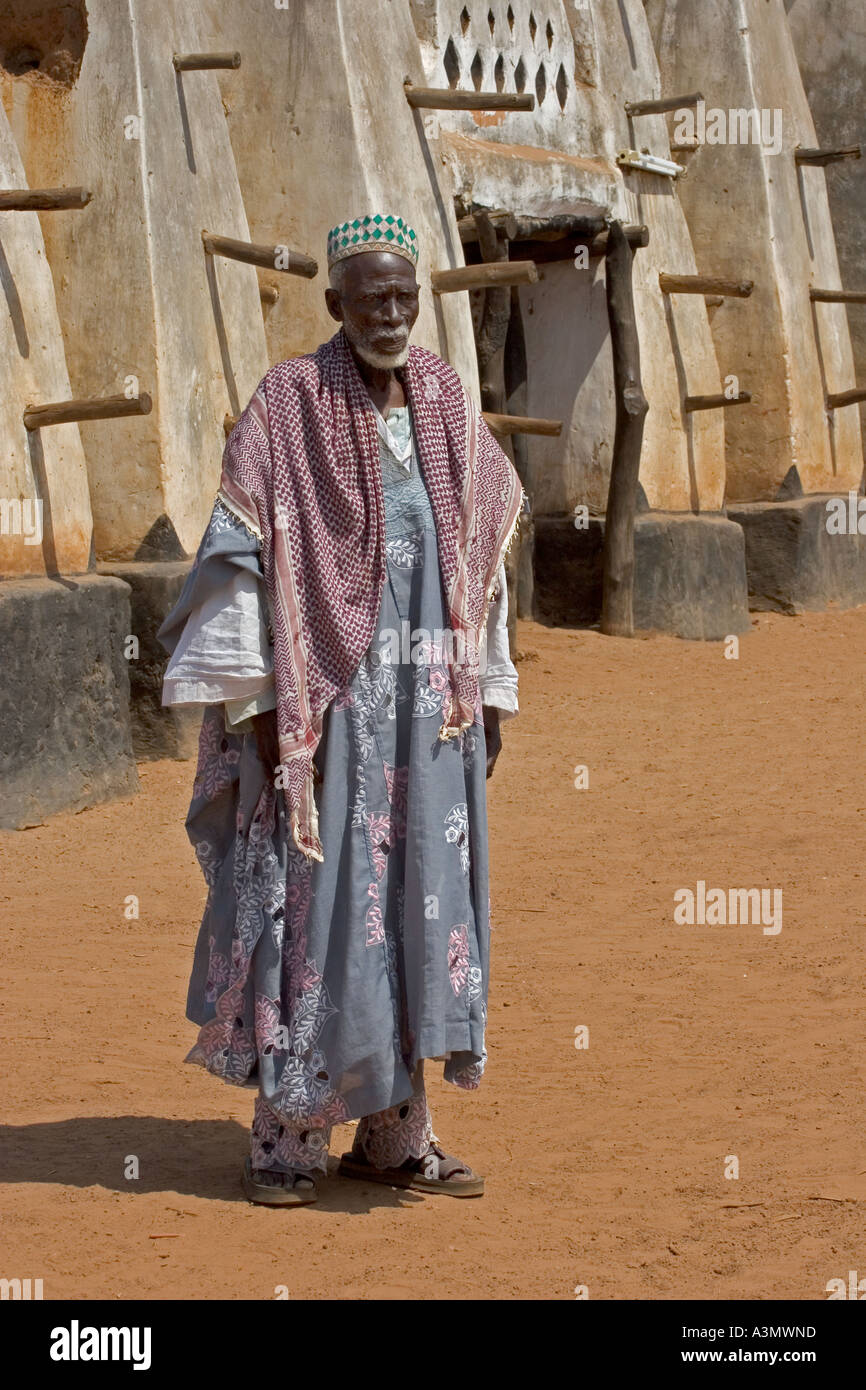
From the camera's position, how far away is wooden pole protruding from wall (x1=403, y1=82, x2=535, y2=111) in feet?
33.5

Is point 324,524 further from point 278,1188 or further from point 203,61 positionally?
point 203,61

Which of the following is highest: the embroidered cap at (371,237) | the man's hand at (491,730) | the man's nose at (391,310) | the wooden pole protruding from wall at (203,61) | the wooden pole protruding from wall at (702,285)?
the wooden pole protruding from wall at (203,61)

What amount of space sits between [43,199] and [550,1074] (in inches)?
175

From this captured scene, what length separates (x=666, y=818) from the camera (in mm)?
8164

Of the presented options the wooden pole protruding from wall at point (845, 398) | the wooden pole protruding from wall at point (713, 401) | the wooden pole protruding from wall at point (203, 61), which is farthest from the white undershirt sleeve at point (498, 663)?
the wooden pole protruding from wall at point (845, 398)

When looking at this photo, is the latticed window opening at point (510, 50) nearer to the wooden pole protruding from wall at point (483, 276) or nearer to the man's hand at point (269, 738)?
the wooden pole protruding from wall at point (483, 276)

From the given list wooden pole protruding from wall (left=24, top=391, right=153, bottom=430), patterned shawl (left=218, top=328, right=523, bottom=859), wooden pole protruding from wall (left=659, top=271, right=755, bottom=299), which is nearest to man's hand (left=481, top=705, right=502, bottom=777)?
patterned shawl (left=218, top=328, right=523, bottom=859)

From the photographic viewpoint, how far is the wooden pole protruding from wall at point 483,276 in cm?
998

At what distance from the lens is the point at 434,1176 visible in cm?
410

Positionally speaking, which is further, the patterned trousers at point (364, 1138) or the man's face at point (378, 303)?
the patterned trousers at point (364, 1138)

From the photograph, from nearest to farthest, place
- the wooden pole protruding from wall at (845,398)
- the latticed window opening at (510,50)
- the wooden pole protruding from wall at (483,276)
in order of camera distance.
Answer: the wooden pole protruding from wall at (483,276) < the latticed window opening at (510,50) < the wooden pole protruding from wall at (845,398)

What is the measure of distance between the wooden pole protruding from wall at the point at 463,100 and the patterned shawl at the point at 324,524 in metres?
6.72

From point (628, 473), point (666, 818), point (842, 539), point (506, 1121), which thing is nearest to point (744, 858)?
point (666, 818)

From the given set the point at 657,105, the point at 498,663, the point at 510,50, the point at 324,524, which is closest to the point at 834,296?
the point at 657,105
